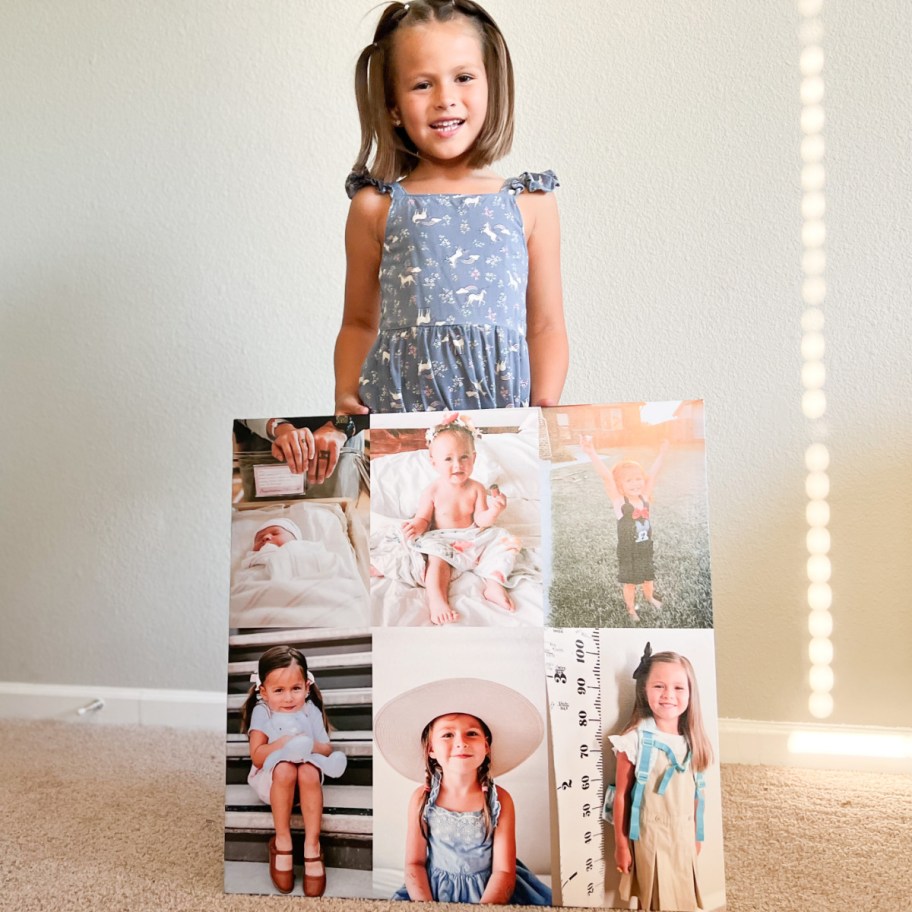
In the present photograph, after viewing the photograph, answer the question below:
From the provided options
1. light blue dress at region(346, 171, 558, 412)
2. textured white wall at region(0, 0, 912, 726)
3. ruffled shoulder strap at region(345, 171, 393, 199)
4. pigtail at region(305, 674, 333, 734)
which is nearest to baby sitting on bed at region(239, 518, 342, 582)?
pigtail at region(305, 674, 333, 734)

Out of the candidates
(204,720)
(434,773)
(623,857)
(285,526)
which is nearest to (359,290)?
(285,526)

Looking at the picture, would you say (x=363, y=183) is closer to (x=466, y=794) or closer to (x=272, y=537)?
(x=272, y=537)

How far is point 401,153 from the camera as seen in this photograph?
105 cm

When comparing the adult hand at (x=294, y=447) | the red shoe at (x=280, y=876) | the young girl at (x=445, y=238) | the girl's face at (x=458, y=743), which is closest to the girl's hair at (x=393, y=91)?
the young girl at (x=445, y=238)

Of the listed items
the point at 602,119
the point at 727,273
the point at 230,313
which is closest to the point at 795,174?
the point at 727,273

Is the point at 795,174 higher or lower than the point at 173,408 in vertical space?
higher

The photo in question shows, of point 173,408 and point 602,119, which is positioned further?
point 173,408

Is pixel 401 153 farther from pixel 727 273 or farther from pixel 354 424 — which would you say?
pixel 727 273

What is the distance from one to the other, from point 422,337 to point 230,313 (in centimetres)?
61

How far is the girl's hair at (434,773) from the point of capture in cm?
79

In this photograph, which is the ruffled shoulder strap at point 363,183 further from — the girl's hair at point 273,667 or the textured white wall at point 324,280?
the girl's hair at point 273,667

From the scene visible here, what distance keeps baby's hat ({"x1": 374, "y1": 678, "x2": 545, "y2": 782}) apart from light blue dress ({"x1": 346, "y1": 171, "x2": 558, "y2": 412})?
12.6 inches

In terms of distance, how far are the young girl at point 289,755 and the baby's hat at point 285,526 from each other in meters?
0.11

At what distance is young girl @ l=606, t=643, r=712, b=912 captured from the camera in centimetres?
76
